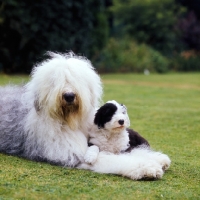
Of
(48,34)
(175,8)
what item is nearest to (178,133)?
(48,34)

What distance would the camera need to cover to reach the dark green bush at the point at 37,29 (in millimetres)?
22578

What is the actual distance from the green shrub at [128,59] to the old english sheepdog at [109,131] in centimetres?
2276

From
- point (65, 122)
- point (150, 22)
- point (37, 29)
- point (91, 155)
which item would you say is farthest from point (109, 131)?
point (150, 22)

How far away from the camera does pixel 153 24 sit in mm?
37281

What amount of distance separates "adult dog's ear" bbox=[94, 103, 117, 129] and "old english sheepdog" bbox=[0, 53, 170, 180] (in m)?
0.12

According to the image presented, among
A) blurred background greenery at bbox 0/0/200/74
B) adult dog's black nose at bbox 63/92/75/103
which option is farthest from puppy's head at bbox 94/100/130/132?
blurred background greenery at bbox 0/0/200/74

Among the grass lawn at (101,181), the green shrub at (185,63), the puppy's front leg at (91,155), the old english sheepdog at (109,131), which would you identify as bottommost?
the green shrub at (185,63)

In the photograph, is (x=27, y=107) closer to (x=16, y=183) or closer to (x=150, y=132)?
(x=16, y=183)

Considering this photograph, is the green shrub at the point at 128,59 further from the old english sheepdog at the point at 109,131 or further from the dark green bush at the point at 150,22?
the old english sheepdog at the point at 109,131

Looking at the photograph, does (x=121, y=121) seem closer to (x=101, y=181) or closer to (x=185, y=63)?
(x=101, y=181)

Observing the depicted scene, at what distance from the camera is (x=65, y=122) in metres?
5.36

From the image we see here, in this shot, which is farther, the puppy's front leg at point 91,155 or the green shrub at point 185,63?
the green shrub at point 185,63

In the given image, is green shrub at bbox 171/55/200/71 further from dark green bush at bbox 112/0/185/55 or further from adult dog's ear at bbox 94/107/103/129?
adult dog's ear at bbox 94/107/103/129

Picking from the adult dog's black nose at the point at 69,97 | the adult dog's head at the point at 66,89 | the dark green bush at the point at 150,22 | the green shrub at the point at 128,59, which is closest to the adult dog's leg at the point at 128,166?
the adult dog's head at the point at 66,89
